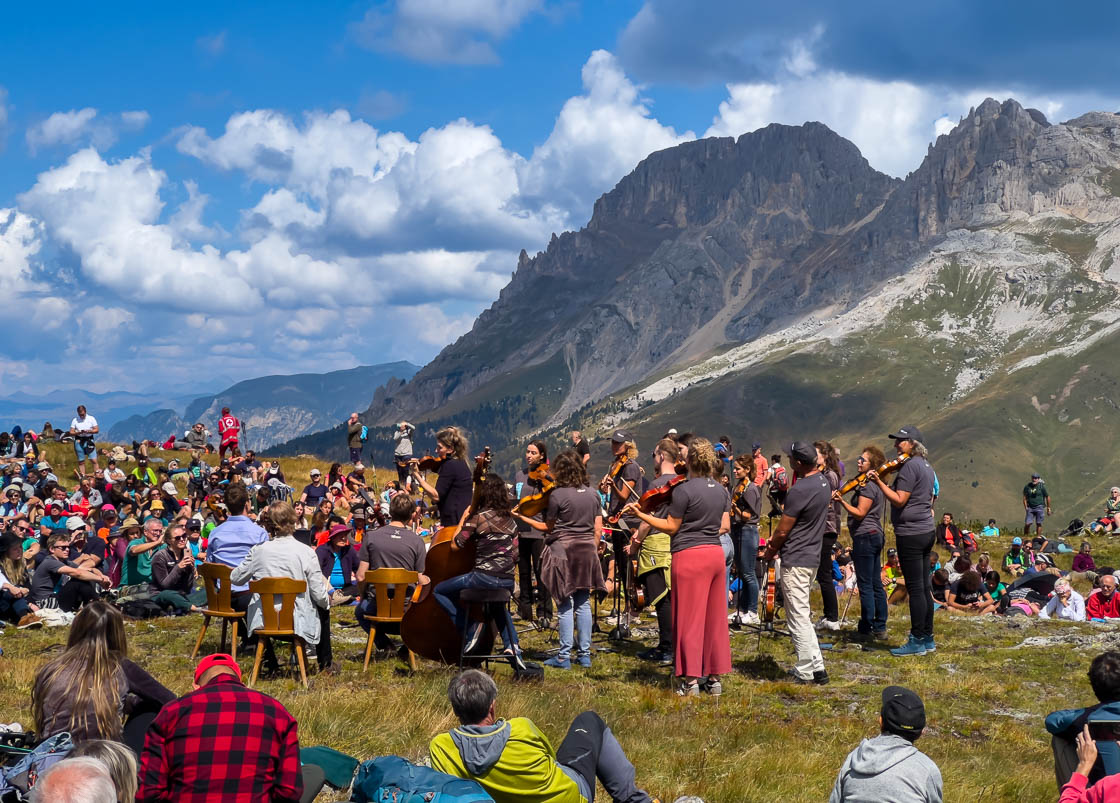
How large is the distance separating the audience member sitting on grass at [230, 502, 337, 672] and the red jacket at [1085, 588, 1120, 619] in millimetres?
12957

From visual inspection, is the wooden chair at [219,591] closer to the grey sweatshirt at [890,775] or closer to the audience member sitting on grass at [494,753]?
the audience member sitting on grass at [494,753]

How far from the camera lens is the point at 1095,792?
5695 mm

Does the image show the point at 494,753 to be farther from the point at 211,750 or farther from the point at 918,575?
the point at 918,575

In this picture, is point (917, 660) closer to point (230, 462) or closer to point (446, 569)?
point (446, 569)

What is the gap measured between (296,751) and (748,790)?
12.0 ft

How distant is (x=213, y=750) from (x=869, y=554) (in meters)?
11.1

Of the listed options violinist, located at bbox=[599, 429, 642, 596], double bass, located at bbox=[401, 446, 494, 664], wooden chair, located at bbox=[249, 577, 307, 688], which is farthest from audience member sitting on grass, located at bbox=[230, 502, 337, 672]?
violinist, located at bbox=[599, 429, 642, 596]

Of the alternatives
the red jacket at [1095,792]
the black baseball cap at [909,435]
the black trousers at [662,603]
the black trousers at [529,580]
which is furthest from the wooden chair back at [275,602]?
the black baseball cap at [909,435]

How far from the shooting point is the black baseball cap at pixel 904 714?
5.93 metres

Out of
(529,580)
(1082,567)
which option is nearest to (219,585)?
(529,580)

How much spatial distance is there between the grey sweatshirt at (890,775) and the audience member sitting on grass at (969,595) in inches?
544

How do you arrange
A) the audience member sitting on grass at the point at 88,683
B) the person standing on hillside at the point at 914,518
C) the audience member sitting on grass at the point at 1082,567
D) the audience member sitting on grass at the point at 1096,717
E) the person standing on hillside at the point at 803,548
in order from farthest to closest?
the audience member sitting on grass at the point at 1082,567, the person standing on hillside at the point at 914,518, the person standing on hillside at the point at 803,548, the audience member sitting on grass at the point at 1096,717, the audience member sitting on grass at the point at 88,683

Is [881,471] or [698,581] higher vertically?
[881,471]

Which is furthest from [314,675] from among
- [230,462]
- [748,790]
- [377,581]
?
[230,462]
